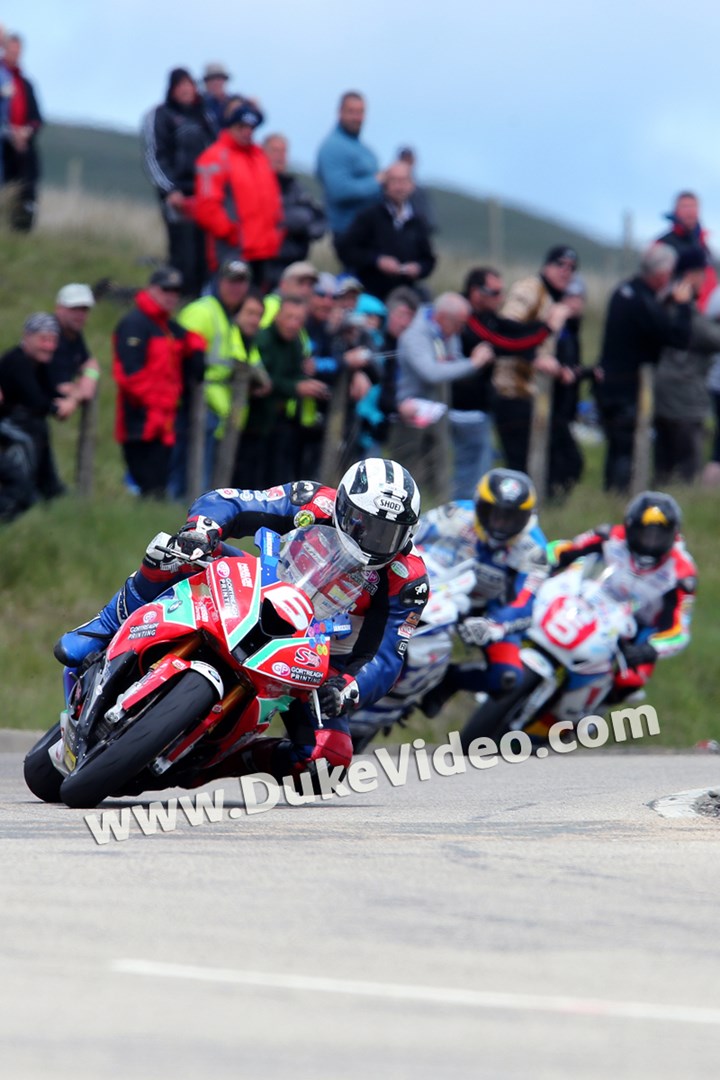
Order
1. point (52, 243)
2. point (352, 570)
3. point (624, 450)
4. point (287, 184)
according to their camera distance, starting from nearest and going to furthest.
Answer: point (352, 570) < point (287, 184) < point (624, 450) < point (52, 243)

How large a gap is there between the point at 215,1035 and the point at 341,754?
14.4 ft

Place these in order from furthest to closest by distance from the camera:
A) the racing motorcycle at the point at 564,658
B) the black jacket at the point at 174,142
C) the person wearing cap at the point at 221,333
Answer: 1. the black jacket at the point at 174,142
2. the person wearing cap at the point at 221,333
3. the racing motorcycle at the point at 564,658

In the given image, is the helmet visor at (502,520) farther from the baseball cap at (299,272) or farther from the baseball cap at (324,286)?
the baseball cap at (324,286)

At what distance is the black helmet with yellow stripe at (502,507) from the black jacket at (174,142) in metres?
4.73

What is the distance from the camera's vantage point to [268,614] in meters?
7.33

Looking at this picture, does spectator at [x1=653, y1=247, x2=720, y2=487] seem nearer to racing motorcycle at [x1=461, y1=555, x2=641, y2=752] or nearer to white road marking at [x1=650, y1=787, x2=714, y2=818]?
racing motorcycle at [x1=461, y1=555, x2=641, y2=752]

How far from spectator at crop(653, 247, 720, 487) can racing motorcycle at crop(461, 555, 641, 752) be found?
3.61 m

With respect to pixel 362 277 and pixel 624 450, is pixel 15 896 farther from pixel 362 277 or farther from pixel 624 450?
pixel 624 450

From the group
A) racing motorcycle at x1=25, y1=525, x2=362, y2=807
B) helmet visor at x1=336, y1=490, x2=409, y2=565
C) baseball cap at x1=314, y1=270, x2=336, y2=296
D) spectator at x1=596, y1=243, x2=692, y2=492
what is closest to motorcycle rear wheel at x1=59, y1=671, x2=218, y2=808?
racing motorcycle at x1=25, y1=525, x2=362, y2=807

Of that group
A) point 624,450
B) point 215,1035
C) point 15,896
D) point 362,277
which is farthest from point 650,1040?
point 624,450

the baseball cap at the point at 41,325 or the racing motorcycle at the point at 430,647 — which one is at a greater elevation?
the baseball cap at the point at 41,325

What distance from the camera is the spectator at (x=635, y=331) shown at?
1619cm

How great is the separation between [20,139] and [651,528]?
26.1 feet

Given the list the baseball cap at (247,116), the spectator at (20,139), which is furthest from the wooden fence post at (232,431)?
the spectator at (20,139)
